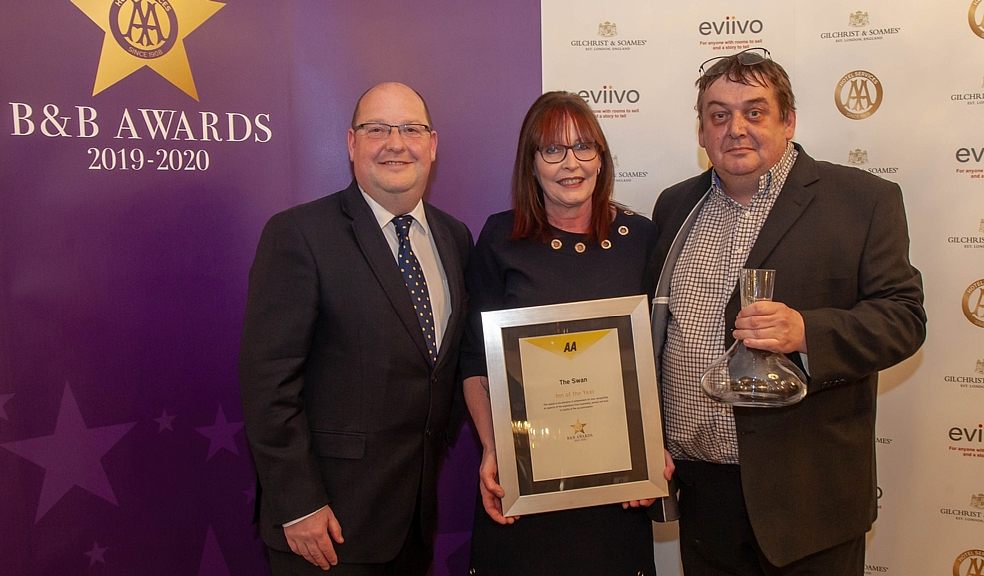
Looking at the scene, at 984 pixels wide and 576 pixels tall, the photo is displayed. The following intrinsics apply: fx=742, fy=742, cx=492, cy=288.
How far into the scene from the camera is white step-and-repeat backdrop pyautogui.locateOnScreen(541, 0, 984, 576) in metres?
3.39

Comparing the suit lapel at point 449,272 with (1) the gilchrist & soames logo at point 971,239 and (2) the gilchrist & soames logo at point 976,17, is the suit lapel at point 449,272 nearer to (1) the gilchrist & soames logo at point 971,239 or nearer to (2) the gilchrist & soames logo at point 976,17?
(1) the gilchrist & soames logo at point 971,239

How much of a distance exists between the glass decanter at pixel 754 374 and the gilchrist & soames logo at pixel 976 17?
214cm

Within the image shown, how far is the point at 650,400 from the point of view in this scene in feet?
7.80

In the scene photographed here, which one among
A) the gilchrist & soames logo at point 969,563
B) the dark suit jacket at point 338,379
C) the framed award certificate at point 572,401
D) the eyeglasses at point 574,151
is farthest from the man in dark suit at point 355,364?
the gilchrist & soames logo at point 969,563

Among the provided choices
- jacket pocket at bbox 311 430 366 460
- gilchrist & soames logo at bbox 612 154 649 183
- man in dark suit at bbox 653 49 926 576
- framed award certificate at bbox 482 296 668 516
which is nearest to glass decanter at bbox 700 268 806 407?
man in dark suit at bbox 653 49 926 576

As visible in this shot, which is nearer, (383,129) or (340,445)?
(340,445)

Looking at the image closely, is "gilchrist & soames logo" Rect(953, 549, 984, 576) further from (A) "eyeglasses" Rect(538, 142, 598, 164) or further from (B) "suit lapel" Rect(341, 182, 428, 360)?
(B) "suit lapel" Rect(341, 182, 428, 360)

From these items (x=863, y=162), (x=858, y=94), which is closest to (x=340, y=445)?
(x=863, y=162)

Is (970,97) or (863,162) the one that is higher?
(970,97)

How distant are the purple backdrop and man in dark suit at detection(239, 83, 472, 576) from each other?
787 mm

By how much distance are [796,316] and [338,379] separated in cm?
145

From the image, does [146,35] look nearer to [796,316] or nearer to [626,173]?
[626,173]

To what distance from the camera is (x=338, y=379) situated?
248 centimetres

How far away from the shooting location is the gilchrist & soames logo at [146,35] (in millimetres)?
2932
